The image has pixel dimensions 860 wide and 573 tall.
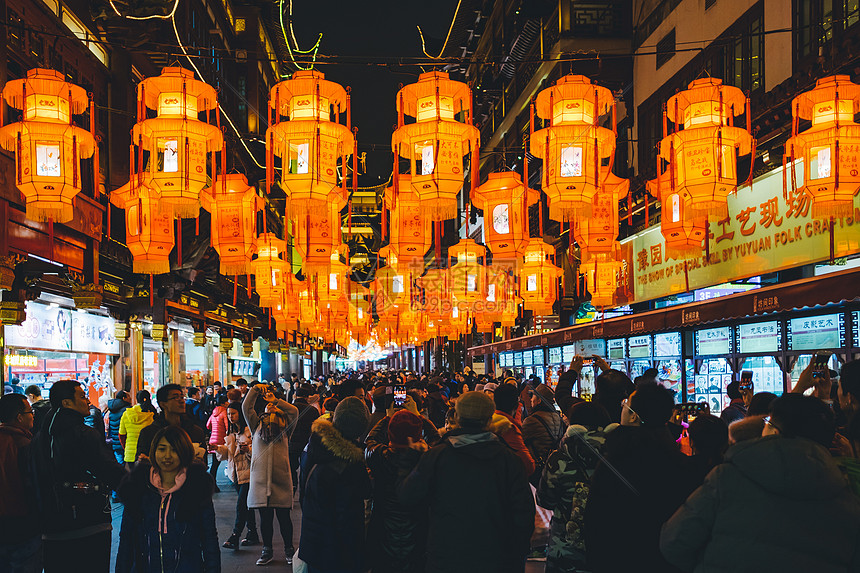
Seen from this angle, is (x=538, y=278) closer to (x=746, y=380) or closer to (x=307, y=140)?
(x=746, y=380)

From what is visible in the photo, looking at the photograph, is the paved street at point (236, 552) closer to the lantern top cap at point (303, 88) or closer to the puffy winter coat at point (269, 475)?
the puffy winter coat at point (269, 475)

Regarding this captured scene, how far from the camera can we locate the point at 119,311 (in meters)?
17.3

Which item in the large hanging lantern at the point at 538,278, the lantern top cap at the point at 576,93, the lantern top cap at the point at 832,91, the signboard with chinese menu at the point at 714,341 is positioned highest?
the lantern top cap at the point at 576,93

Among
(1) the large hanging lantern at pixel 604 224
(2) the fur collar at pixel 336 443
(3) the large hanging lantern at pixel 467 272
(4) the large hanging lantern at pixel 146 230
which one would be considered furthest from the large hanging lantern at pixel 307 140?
(3) the large hanging lantern at pixel 467 272

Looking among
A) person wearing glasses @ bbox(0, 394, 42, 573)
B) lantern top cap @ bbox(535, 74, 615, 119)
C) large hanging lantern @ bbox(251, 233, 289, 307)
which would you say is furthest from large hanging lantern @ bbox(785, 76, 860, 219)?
large hanging lantern @ bbox(251, 233, 289, 307)

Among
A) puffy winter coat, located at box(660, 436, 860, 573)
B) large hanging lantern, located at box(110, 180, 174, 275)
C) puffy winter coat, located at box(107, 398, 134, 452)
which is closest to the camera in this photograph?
puffy winter coat, located at box(660, 436, 860, 573)

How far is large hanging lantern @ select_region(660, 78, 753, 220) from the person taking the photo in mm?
8469

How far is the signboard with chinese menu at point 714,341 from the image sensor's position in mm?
13305

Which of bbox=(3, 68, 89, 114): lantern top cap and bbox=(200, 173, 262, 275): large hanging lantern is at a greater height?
bbox=(3, 68, 89, 114): lantern top cap

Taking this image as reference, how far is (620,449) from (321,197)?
5463 mm

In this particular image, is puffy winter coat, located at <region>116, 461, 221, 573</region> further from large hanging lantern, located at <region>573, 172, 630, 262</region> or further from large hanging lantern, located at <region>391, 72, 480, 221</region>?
large hanging lantern, located at <region>573, 172, 630, 262</region>

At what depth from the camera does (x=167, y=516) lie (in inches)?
203

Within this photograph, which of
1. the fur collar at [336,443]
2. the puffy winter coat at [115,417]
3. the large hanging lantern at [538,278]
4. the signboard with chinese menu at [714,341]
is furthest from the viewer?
the large hanging lantern at [538,278]

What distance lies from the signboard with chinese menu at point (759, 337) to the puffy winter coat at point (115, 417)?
35.4 ft
